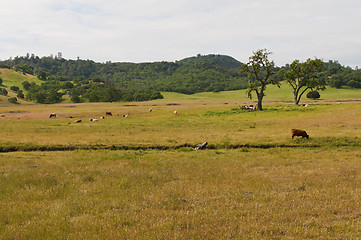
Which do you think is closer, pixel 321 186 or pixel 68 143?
pixel 321 186

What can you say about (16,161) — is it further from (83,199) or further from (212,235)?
(212,235)

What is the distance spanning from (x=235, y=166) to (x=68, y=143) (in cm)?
1724

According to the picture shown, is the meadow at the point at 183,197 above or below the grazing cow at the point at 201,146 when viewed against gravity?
above

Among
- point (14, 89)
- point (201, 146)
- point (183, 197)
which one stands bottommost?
point (201, 146)

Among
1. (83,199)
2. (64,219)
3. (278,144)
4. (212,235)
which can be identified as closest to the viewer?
(212,235)

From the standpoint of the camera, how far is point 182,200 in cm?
1012

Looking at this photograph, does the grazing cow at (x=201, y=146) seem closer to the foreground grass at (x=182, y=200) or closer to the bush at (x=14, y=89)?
the foreground grass at (x=182, y=200)

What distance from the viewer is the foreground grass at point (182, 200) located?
7.61 metres

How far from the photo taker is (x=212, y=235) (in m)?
7.30

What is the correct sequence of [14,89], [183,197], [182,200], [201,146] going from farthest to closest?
[14,89] < [201,146] < [183,197] < [182,200]

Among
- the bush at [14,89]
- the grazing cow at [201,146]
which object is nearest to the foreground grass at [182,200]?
the grazing cow at [201,146]

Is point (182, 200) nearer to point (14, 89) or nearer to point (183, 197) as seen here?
point (183, 197)

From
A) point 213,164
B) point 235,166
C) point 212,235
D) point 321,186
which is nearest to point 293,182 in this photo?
point 321,186

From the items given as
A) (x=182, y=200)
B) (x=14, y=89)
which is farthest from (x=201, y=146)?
(x=14, y=89)
